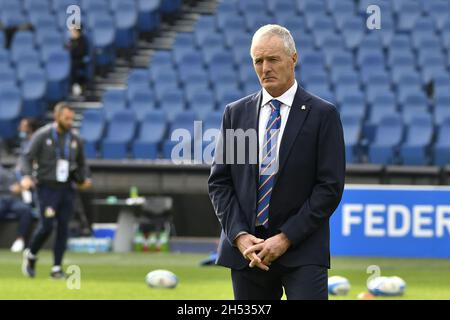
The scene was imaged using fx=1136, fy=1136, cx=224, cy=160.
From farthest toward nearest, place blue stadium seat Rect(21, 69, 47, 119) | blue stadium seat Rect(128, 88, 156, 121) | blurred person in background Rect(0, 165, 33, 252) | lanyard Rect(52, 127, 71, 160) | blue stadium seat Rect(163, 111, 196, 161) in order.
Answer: blue stadium seat Rect(21, 69, 47, 119), blue stadium seat Rect(128, 88, 156, 121), blue stadium seat Rect(163, 111, 196, 161), blurred person in background Rect(0, 165, 33, 252), lanyard Rect(52, 127, 71, 160)

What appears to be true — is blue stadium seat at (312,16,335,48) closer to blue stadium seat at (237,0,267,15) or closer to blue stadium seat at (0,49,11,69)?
blue stadium seat at (237,0,267,15)

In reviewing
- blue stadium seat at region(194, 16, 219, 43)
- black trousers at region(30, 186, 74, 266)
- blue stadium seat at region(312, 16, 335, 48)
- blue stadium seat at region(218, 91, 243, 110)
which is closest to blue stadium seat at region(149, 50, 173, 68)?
blue stadium seat at region(194, 16, 219, 43)

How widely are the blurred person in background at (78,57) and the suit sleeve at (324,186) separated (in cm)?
1901

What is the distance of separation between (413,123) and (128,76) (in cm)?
701

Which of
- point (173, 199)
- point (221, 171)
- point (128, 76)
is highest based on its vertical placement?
point (221, 171)

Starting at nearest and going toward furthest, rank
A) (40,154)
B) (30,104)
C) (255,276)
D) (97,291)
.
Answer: (255,276), (97,291), (40,154), (30,104)

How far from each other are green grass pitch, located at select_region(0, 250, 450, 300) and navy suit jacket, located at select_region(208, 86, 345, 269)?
652 cm

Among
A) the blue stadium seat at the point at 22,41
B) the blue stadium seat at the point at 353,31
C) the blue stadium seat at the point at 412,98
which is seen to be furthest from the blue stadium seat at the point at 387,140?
the blue stadium seat at the point at 22,41

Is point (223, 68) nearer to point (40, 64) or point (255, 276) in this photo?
point (40, 64)

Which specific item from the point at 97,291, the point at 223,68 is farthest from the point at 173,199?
the point at 97,291

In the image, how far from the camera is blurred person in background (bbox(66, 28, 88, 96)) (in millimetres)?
24422

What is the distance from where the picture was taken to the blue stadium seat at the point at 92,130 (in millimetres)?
21797

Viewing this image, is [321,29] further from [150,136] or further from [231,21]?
[150,136]

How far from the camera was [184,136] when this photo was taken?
21.1m
